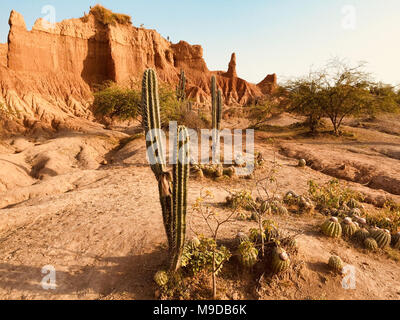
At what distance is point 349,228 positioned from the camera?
4.99m

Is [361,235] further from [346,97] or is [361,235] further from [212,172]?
[346,97]

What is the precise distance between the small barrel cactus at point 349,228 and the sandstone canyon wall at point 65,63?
61.0 ft

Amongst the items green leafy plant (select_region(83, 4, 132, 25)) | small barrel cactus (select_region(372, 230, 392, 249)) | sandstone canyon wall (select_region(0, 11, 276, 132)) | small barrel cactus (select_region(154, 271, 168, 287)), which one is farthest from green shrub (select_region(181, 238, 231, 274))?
green leafy plant (select_region(83, 4, 132, 25))

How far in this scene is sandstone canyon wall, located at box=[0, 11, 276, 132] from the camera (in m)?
21.5

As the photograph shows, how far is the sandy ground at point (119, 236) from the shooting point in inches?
141

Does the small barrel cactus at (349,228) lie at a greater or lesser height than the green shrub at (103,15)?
lesser

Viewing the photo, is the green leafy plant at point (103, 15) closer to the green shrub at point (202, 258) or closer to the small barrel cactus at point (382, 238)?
the green shrub at point (202, 258)

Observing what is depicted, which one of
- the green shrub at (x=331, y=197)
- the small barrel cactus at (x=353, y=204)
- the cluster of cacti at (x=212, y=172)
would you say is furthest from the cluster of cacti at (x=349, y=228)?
the cluster of cacti at (x=212, y=172)

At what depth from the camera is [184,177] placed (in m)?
3.17

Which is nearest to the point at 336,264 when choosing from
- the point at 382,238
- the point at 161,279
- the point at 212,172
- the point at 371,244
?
the point at 371,244

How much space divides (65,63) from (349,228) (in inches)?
1379

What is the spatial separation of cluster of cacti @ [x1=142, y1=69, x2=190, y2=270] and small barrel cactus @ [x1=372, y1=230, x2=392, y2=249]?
4.47 metres

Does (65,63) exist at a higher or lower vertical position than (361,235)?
higher
